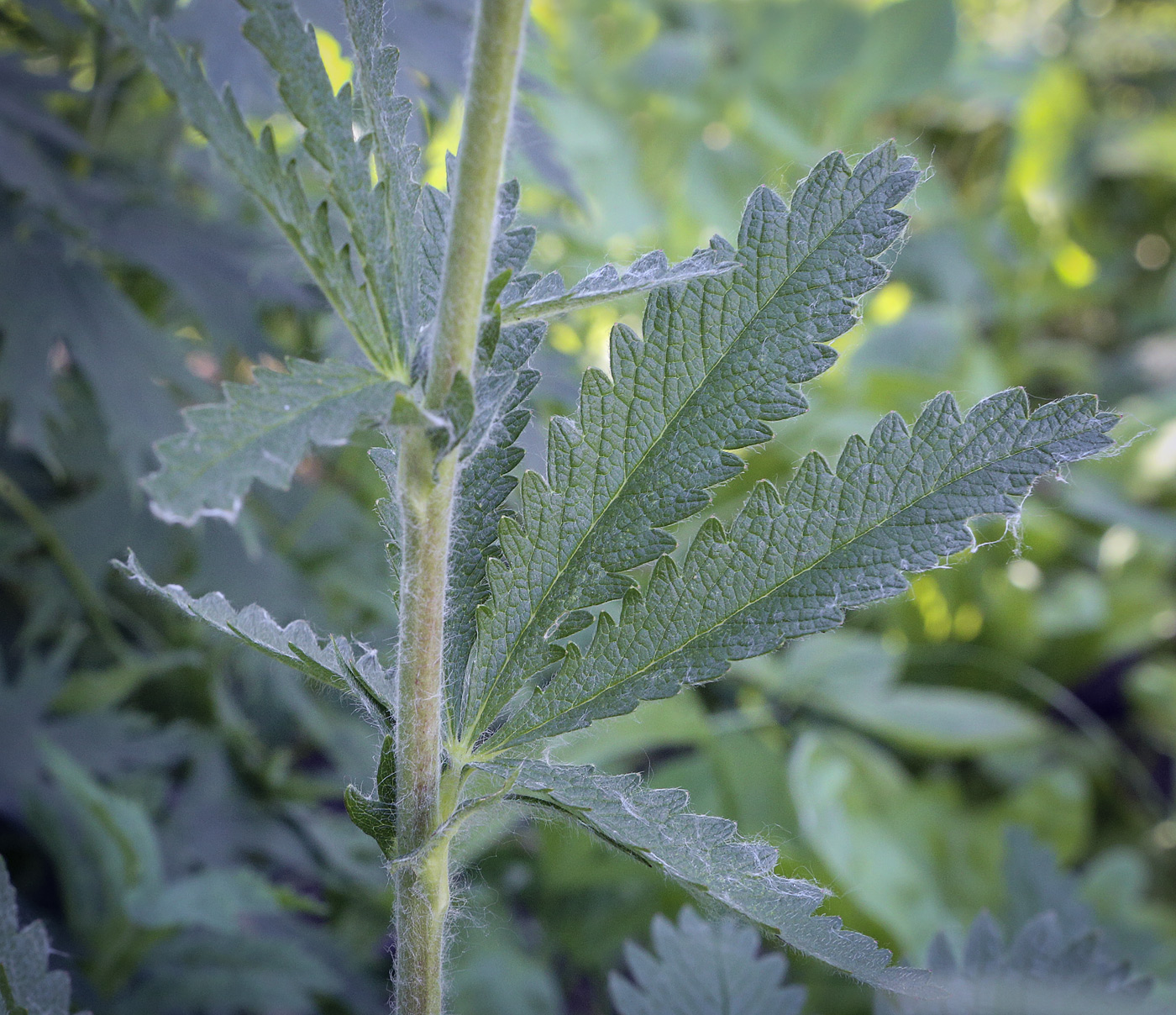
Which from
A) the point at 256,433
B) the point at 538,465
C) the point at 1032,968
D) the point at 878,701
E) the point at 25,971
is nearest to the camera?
the point at 256,433

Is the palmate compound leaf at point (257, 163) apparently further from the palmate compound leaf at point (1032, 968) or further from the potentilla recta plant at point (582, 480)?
the palmate compound leaf at point (1032, 968)

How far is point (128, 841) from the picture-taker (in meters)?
0.62

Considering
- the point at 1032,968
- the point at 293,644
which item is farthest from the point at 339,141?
the point at 1032,968

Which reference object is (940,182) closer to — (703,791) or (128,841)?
(703,791)

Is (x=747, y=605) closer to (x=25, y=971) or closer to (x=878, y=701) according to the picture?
(x=25, y=971)

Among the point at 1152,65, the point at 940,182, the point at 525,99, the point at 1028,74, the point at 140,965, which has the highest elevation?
the point at 1152,65

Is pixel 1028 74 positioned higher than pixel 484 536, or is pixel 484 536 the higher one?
pixel 1028 74

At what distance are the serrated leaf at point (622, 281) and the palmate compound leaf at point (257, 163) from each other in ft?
0.14

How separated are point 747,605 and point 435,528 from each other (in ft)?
0.31

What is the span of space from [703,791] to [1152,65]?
7.00 ft

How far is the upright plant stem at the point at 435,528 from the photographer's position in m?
0.24

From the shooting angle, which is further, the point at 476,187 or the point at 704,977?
the point at 704,977

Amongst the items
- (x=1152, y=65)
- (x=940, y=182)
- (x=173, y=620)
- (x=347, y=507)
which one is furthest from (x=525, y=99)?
(x=1152, y=65)

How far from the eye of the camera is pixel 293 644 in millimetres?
263
